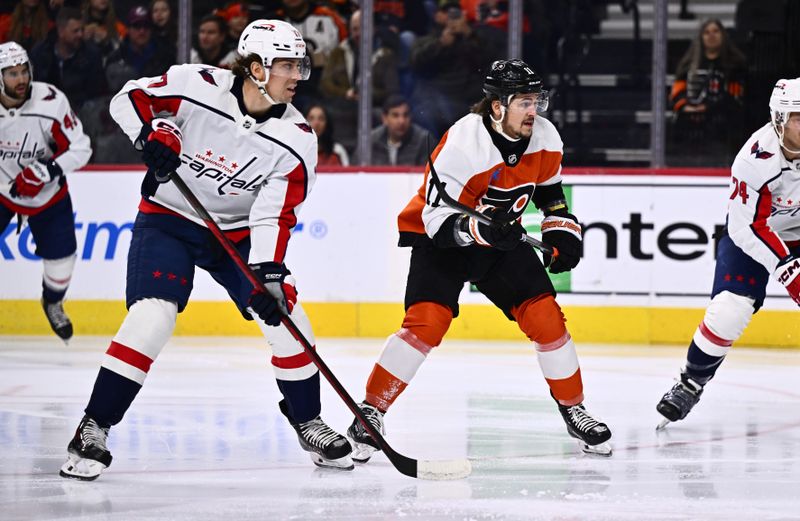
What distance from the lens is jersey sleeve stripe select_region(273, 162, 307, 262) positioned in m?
3.26

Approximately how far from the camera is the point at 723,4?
6.82 m

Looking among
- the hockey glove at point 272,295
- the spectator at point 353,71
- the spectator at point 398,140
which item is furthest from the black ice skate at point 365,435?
the spectator at point 353,71

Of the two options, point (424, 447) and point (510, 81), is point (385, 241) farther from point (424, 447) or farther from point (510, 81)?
point (510, 81)

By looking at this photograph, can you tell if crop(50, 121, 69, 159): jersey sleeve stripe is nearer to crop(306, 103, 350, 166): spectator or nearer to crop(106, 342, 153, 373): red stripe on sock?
crop(306, 103, 350, 166): spectator

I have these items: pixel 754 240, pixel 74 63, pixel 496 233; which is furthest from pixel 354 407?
pixel 74 63

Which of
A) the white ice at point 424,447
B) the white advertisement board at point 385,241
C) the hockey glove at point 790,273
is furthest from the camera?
the white advertisement board at point 385,241

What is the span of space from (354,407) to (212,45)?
397 centimetres

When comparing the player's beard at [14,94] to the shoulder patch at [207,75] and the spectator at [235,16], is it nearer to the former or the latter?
the spectator at [235,16]

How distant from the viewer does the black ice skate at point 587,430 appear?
3578 mm

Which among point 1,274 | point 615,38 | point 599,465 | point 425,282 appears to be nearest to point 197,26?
point 1,274

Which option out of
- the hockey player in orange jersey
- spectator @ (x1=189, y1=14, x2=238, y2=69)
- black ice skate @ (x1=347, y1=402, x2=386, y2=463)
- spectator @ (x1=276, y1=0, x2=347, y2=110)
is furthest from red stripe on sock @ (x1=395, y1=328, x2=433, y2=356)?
spectator @ (x1=189, y1=14, x2=238, y2=69)

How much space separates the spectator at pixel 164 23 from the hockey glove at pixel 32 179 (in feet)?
4.58

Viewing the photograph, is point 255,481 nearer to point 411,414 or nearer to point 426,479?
point 426,479

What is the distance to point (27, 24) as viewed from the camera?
6953mm
